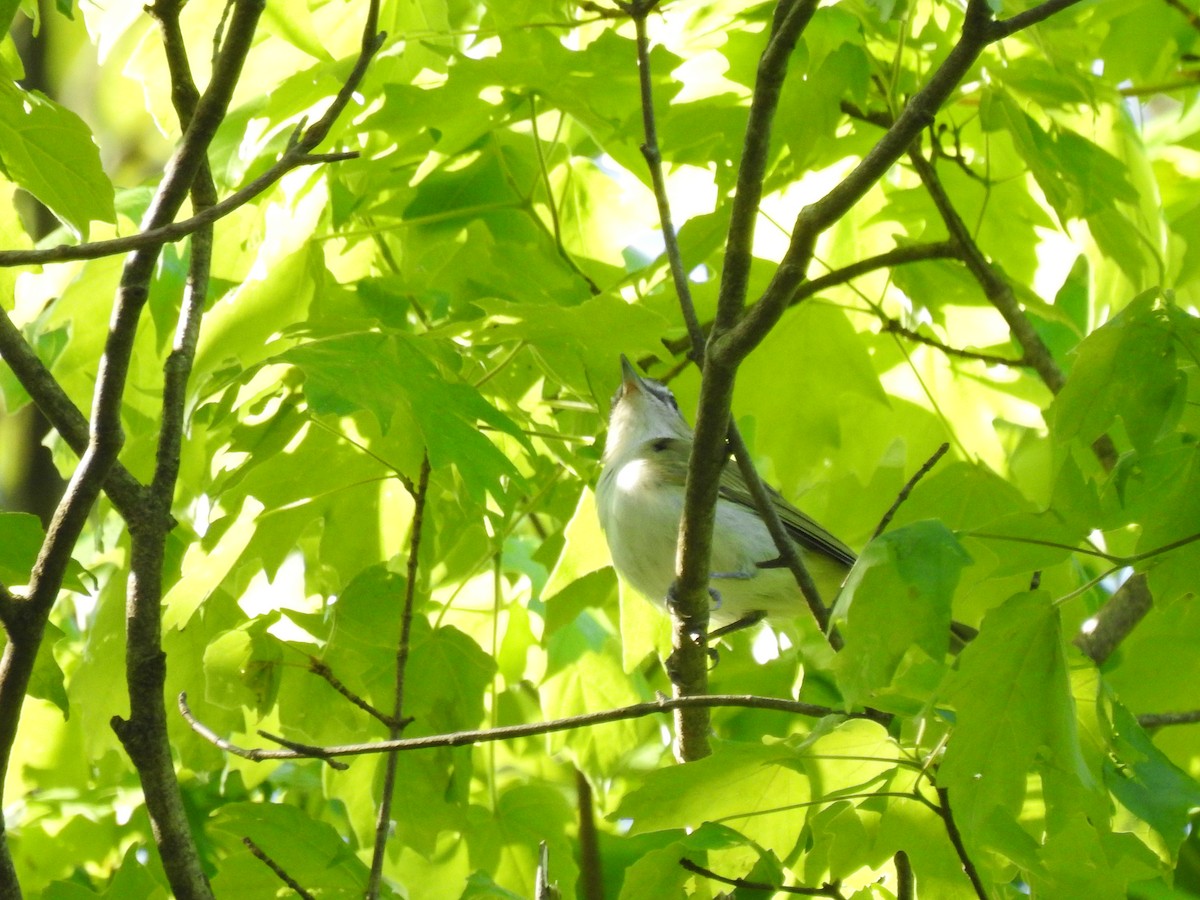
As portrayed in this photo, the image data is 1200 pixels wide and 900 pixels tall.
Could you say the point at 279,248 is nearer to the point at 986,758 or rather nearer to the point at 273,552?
the point at 273,552

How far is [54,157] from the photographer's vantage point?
2.03 m

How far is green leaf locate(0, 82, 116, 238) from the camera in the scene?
1996mm

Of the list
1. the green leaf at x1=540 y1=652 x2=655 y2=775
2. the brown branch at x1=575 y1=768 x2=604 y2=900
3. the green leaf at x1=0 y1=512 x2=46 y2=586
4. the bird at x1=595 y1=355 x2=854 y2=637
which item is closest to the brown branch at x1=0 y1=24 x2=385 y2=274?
the green leaf at x1=0 y1=512 x2=46 y2=586

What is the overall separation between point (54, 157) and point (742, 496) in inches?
93.2

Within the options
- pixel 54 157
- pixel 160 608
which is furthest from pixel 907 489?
pixel 54 157

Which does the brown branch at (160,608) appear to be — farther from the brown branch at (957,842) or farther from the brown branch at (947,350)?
the brown branch at (947,350)

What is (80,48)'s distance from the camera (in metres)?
6.07

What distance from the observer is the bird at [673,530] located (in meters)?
3.13

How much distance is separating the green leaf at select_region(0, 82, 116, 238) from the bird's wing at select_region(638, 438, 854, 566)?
5.61 feet

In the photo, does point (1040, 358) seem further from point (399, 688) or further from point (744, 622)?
point (399, 688)

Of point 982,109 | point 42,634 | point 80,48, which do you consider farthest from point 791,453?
point 80,48

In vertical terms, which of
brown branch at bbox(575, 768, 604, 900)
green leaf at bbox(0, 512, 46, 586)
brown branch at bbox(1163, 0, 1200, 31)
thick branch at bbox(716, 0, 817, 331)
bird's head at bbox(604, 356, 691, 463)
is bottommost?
brown branch at bbox(575, 768, 604, 900)

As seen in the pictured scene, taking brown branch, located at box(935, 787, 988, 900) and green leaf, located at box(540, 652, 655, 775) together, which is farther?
green leaf, located at box(540, 652, 655, 775)

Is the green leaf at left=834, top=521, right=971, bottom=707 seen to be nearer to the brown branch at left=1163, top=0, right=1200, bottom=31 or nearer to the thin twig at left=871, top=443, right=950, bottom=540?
the thin twig at left=871, top=443, right=950, bottom=540
